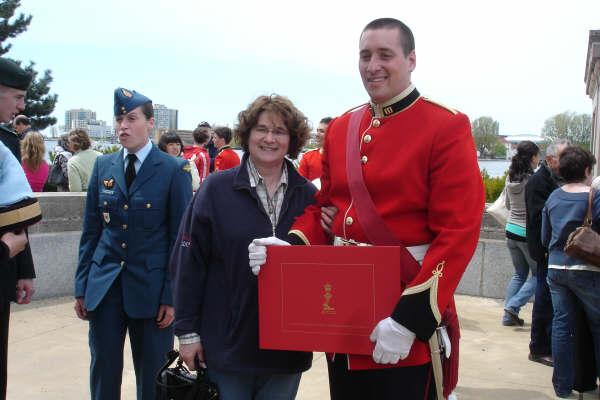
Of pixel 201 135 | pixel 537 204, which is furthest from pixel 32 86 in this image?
pixel 537 204

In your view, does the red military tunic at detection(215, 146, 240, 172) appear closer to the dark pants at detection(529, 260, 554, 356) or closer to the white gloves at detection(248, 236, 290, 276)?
the dark pants at detection(529, 260, 554, 356)

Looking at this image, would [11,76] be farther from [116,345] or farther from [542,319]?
[542,319]

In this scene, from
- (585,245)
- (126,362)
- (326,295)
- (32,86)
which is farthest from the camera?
(32,86)

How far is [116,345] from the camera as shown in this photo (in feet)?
11.8

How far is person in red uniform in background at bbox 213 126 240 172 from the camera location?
9914mm

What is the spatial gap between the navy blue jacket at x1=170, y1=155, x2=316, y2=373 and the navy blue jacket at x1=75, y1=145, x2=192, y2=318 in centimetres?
77

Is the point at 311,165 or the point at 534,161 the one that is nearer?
the point at 534,161

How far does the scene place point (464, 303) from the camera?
7844mm

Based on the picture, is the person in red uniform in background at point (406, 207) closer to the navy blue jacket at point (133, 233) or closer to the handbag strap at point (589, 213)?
the navy blue jacket at point (133, 233)

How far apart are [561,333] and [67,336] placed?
4243mm

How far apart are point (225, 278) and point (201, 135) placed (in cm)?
847

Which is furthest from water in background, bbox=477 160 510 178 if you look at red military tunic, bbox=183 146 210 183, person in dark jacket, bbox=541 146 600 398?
person in dark jacket, bbox=541 146 600 398

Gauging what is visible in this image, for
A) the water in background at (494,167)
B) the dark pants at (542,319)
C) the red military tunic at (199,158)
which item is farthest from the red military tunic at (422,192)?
the water in background at (494,167)

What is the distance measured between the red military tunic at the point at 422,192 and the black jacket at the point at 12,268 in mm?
1499
